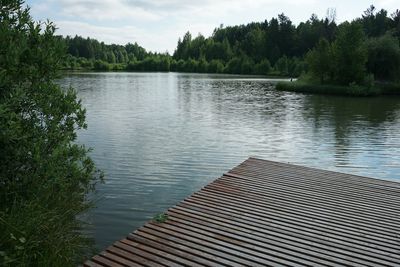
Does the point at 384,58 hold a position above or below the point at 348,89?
above

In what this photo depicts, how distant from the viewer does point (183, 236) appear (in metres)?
7.15

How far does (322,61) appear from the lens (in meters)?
52.8

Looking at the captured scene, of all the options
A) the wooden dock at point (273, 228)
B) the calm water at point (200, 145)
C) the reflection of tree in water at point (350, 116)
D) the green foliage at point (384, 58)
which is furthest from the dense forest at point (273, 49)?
the wooden dock at point (273, 228)

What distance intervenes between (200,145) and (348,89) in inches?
1309

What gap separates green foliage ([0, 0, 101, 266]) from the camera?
5.67 m

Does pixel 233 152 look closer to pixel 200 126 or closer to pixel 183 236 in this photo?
pixel 200 126

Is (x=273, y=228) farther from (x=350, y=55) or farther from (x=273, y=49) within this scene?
(x=273, y=49)

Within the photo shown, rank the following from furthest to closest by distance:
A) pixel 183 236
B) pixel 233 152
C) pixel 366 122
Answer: pixel 366 122 < pixel 233 152 < pixel 183 236

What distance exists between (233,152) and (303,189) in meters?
6.87

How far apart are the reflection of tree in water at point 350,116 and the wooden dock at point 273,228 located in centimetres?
752

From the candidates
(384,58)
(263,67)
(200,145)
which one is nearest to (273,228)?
(200,145)

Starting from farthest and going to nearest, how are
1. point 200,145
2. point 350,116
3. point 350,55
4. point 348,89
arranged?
point 350,55
point 348,89
point 350,116
point 200,145

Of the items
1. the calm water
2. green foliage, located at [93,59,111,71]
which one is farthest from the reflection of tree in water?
green foliage, located at [93,59,111,71]

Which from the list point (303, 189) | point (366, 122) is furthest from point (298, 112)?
point (303, 189)
